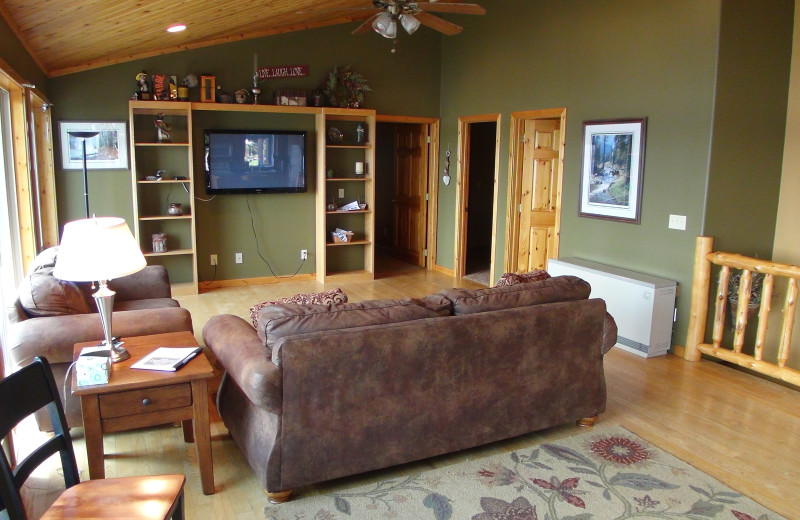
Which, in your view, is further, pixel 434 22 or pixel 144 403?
pixel 434 22

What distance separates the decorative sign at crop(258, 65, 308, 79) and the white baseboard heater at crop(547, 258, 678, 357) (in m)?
4.01

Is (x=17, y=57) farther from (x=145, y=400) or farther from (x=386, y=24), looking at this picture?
(x=145, y=400)

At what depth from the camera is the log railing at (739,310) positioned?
4289mm

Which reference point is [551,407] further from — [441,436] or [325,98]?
[325,98]

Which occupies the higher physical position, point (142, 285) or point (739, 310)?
point (142, 285)

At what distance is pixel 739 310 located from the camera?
4.70 m

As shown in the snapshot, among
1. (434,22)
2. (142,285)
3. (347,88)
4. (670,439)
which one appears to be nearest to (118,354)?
(142,285)

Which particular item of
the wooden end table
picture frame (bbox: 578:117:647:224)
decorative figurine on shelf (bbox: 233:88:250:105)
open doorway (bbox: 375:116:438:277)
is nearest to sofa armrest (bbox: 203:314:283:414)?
the wooden end table

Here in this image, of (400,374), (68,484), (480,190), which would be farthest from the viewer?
(480,190)

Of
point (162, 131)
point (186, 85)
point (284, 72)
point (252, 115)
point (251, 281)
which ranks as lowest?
point (251, 281)

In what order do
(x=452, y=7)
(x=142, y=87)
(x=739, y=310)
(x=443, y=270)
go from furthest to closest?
(x=443, y=270)
(x=142, y=87)
(x=739, y=310)
(x=452, y=7)

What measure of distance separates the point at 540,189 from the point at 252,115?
10.9 ft

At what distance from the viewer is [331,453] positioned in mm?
2760

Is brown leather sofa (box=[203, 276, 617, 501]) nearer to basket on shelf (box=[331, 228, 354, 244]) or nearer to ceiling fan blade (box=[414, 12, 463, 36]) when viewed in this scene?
ceiling fan blade (box=[414, 12, 463, 36])
